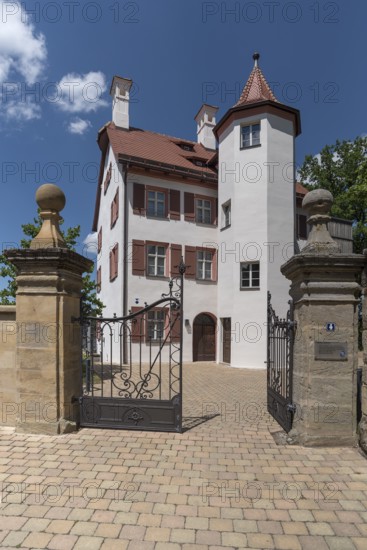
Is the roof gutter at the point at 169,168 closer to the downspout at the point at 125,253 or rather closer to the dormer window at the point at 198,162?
the downspout at the point at 125,253

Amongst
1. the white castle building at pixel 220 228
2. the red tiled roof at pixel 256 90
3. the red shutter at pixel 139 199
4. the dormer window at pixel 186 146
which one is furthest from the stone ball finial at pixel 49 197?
the dormer window at pixel 186 146

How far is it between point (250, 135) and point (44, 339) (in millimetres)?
13996

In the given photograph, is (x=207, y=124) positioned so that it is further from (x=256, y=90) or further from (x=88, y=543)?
(x=88, y=543)

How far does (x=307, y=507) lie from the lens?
3127mm

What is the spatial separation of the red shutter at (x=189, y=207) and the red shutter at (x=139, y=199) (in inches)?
A: 86.5

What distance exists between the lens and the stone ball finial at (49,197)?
522 cm

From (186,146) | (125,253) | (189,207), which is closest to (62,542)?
(125,253)

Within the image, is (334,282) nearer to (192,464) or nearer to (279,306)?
(192,464)

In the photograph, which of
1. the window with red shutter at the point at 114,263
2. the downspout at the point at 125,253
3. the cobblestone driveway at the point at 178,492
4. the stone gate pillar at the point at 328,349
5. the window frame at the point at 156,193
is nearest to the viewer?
the cobblestone driveway at the point at 178,492

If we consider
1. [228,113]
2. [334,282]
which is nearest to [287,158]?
[228,113]

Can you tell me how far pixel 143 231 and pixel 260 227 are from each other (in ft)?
17.3

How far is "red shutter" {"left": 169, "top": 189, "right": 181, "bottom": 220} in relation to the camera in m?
16.9

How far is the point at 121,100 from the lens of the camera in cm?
1998

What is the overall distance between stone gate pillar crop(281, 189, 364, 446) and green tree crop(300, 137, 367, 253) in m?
20.9
